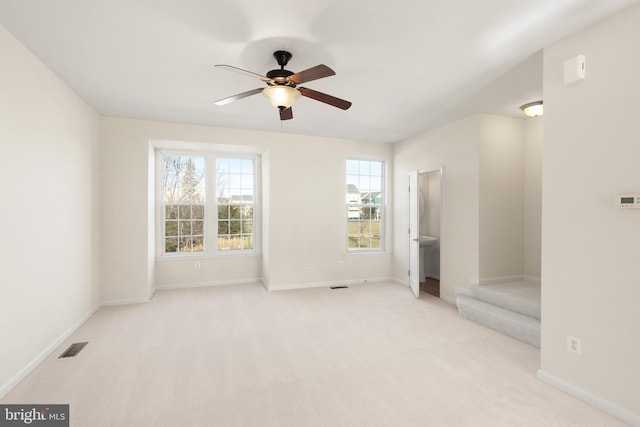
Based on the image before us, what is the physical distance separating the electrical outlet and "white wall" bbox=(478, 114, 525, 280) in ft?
6.03

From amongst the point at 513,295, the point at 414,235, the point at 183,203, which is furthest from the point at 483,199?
the point at 183,203

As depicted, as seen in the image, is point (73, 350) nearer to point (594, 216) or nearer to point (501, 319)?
point (501, 319)

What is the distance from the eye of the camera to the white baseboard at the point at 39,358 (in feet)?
7.40

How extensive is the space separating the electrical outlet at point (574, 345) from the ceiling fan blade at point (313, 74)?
2677 millimetres

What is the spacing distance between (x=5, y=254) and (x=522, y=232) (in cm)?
581

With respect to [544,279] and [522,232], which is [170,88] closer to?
[544,279]

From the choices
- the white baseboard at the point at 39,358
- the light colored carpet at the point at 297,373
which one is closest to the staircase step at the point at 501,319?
the light colored carpet at the point at 297,373

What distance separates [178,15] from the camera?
2.06 meters

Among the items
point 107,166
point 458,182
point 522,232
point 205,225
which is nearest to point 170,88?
point 107,166

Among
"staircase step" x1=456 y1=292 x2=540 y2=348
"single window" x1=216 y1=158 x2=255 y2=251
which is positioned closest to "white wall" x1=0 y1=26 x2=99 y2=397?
"single window" x1=216 y1=158 x2=255 y2=251

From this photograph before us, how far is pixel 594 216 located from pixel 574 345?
3.24 ft

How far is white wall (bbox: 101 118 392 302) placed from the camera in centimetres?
439

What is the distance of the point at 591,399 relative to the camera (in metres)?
2.12

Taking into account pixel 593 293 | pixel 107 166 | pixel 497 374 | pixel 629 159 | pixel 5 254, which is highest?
pixel 107 166
